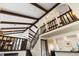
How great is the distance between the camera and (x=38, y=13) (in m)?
1.48

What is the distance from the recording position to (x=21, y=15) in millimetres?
1448

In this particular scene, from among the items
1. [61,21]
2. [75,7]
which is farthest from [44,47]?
[75,7]

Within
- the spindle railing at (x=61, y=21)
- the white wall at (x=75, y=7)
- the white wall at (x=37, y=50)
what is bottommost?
the white wall at (x=37, y=50)

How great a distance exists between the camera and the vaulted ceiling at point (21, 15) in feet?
4.58

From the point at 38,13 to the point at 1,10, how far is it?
0.50m

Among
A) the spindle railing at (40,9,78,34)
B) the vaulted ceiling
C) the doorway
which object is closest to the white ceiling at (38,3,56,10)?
the vaulted ceiling

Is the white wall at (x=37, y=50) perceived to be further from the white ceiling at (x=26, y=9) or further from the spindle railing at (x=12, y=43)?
the white ceiling at (x=26, y=9)

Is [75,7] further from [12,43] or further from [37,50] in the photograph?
[12,43]

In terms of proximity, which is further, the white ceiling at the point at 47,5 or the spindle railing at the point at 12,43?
the white ceiling at the point at 47,5

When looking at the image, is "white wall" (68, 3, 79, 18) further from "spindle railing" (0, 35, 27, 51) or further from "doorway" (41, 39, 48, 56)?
"spindle railing" (0, 35, 27, 51)

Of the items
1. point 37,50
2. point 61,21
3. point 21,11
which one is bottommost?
point 37,50

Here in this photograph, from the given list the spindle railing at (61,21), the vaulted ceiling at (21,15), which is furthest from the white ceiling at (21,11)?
the spindle railing at (61,21)

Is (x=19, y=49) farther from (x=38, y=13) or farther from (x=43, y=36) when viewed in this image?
(x=38, y=13)

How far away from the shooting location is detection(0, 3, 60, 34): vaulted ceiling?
1396 mm
